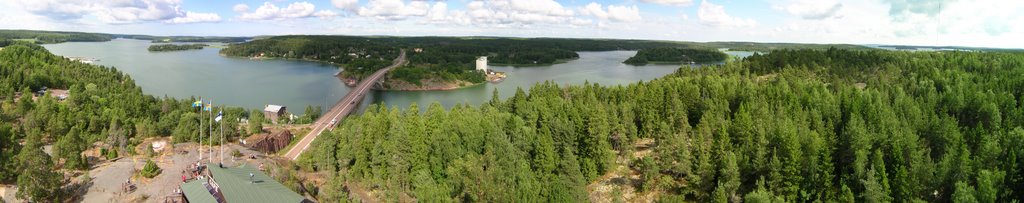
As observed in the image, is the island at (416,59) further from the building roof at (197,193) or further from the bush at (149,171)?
the building roof at (197,193)

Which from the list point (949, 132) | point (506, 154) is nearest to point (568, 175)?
point (506, 154)

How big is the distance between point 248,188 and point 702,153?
54.3 feet

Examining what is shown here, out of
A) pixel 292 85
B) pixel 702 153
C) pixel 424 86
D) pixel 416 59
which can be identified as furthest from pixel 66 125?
pixel 416 59

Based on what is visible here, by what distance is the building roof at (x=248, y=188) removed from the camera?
1683 centimetres

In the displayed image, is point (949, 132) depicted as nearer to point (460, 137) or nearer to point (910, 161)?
point (910, 161)

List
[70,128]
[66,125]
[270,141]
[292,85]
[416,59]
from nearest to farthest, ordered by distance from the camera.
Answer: [270,141], [70,128], [66,125], [292,85], [416,59]

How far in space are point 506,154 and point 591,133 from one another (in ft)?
17.7

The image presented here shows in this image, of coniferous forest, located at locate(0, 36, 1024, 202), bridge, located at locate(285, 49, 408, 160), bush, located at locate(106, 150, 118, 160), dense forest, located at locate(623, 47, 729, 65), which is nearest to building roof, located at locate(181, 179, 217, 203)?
coniferous forest, located at locate(0, 36, 1024, 202)

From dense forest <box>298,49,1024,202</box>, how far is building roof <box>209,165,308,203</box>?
3.03m

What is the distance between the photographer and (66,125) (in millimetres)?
35000

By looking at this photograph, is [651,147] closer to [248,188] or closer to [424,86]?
[248,188]

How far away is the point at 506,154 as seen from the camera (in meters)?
23.9

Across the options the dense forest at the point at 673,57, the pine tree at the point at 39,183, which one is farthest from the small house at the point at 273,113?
the dense forest at the point at 673,57

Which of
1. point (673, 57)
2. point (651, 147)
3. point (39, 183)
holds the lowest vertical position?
point (651, 147)
